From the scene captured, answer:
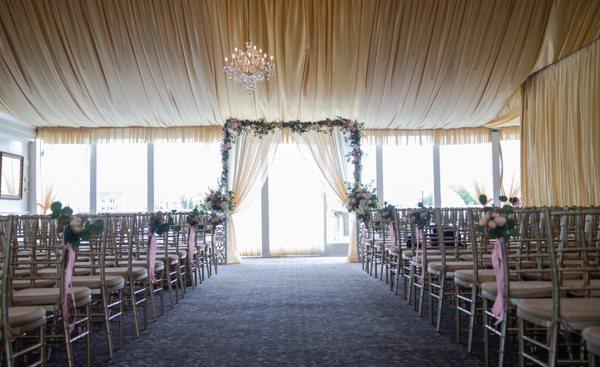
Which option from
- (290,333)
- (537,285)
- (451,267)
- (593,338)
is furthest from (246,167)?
(593,338)

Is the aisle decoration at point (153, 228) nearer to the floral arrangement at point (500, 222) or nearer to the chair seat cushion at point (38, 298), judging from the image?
the chair seat cushion at point (38, 298)

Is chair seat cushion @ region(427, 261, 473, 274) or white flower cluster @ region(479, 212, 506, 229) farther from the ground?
white flower cluster @ region(479, 212, 506, 229)

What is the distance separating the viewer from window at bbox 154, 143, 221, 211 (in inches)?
438

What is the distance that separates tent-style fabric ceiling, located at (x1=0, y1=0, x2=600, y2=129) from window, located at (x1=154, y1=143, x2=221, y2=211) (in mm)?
1042

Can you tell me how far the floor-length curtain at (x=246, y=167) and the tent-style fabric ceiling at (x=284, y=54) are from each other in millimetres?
628

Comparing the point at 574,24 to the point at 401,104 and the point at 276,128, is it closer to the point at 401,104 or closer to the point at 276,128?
the point at 401,104

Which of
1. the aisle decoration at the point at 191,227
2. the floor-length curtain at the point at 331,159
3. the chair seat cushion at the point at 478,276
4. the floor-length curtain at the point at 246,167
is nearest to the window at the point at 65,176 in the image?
the floor-length curtain at the point at 246,167

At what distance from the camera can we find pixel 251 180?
10.5m

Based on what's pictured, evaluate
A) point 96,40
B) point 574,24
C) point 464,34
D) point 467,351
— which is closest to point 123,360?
point 467,351

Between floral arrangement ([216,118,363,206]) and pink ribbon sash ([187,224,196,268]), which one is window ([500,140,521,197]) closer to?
floral arrangement ([216,118,363,206])

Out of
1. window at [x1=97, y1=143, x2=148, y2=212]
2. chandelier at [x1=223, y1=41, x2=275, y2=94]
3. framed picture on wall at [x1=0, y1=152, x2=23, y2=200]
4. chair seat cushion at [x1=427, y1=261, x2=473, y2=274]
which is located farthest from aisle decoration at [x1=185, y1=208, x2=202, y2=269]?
framed picture on wall at [x1=0, y1=152, x2=23, y2=200]

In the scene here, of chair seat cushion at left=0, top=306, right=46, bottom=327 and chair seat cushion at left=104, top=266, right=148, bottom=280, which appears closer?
chair seat cushion at left=0, top=306, right=46, bottom=327

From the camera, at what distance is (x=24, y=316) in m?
2.36

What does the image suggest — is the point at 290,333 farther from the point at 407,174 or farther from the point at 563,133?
the point at 407,174
